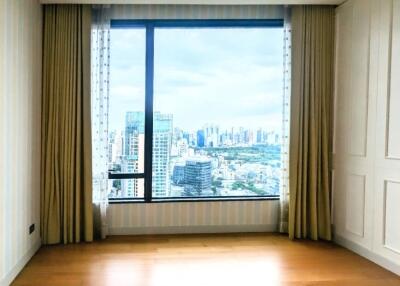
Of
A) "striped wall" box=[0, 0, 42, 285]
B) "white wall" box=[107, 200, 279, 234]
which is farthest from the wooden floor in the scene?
"striped wall" box=[0, 0, 42, 285]

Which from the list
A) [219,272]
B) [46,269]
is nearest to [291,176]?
[219,272]

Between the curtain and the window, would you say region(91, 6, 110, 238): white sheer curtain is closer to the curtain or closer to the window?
the window

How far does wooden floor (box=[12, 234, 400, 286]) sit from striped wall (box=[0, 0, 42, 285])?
0.91 feet

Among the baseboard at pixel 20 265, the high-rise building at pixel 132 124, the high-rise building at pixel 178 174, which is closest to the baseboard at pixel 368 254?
the high-rise building at pixel 178 174

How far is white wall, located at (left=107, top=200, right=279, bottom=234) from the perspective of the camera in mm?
4215

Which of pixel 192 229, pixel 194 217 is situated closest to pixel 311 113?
pixel 194 217

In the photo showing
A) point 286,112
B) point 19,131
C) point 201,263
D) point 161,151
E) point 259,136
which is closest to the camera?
point 19,131

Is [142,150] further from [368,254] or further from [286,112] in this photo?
[368,254]

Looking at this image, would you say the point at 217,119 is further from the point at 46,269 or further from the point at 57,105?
the point at 46,269

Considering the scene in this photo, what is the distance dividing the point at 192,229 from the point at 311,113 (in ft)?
6.81

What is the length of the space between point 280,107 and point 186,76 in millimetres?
1293

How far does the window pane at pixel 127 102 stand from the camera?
4215 millimetres

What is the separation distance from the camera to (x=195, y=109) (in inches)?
172

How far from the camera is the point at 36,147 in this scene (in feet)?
12.2
